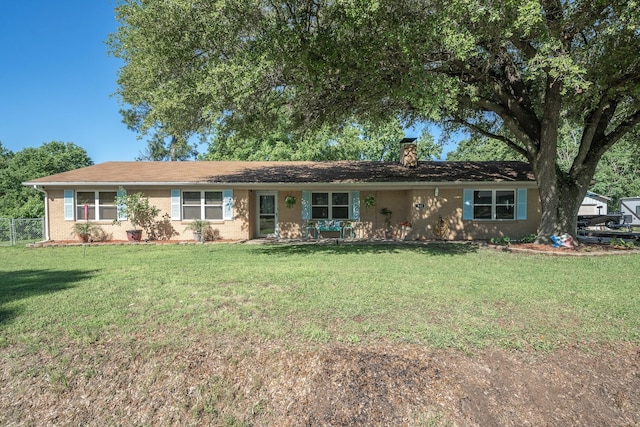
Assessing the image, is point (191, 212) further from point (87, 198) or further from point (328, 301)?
point (328, 301)

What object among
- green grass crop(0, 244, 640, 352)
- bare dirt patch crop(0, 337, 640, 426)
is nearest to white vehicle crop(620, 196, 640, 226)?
green grass crop(0, 244, 640, 352)

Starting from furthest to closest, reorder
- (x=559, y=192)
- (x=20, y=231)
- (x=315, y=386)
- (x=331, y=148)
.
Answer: (x=331, y=148) < (x=20, y=231) < (x=559, y=192) < (x=315, y=386)

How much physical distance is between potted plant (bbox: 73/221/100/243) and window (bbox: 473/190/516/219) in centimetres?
1517

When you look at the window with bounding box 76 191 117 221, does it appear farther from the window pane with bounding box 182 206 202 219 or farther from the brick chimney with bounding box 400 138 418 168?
the brick chimney with bounding box 400 138 418 168

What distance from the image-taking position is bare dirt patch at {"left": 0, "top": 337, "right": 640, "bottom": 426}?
128 inches

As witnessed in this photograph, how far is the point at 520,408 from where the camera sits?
334 centimetres

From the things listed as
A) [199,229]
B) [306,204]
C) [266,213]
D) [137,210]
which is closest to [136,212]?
[137,210]

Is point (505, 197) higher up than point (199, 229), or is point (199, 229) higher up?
point (505, 197)

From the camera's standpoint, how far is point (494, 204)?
1534cm

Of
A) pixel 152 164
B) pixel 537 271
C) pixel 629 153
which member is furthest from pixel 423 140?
pixel 537 271

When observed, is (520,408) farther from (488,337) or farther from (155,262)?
(155,262)

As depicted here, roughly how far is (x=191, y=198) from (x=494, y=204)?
12.3m

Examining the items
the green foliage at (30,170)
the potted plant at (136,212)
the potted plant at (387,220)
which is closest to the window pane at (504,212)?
the potted plant at (387,220)

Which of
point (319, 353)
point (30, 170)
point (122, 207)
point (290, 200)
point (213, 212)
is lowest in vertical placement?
point (319, 353)
